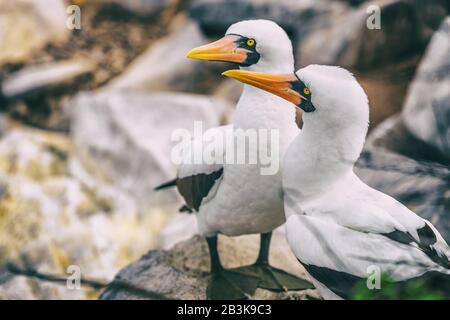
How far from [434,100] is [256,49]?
1578mm

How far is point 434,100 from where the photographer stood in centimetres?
385

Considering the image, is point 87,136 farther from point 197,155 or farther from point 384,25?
point 197,155

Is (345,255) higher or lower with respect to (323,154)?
lower

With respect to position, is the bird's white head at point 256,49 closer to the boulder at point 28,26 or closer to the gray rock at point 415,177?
the gray rock at point 415,177

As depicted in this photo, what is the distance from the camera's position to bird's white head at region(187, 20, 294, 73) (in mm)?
2729

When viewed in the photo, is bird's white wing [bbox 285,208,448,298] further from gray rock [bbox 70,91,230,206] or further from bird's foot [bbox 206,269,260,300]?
gray rock [bbox 70,91,230,206]

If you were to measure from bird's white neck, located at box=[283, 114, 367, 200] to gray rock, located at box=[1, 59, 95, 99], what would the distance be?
6359 mm

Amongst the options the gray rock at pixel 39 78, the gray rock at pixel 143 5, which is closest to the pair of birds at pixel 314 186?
the gray rock at pixel 39 78

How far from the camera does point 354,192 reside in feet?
7.93

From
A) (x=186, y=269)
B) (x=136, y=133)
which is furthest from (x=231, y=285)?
(x=136, y=133)

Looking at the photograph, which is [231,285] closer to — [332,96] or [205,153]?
[205,153]

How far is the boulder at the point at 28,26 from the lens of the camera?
8125mm

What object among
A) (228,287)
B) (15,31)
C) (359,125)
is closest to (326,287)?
(359,125)

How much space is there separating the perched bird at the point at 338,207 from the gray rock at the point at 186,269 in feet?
2.59
